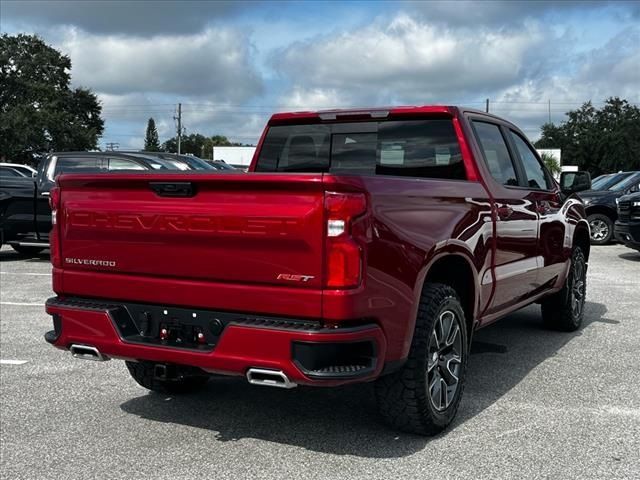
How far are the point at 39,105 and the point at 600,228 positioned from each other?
61.6 meters

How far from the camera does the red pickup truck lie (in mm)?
3217

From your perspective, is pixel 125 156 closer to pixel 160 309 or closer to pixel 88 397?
pixel 88 397

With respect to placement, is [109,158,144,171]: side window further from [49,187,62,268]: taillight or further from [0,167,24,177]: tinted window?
[49,187,62,268]: taillight

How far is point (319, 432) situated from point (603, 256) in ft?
36.4

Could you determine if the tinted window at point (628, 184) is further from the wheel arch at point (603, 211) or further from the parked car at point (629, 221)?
the parked car at point (629, 221)

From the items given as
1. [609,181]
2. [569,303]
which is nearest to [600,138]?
[609,181]

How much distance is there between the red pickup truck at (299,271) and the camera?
3217 mm

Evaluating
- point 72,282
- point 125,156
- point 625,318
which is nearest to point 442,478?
point 72,282

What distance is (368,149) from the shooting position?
5.07 meters

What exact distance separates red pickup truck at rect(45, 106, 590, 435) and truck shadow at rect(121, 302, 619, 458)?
0.17 m

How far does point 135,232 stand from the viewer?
3.66 metres

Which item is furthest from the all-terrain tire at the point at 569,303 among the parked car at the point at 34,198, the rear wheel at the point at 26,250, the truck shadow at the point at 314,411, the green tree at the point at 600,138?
the green tree at the point at 600,138

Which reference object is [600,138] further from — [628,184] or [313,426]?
[313,426]

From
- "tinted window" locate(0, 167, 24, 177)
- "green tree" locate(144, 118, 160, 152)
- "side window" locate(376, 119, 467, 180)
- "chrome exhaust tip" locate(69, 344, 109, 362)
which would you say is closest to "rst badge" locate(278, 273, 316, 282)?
"chrome exhaust tip" locate(69, 344, 109, 362)
